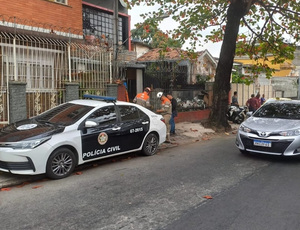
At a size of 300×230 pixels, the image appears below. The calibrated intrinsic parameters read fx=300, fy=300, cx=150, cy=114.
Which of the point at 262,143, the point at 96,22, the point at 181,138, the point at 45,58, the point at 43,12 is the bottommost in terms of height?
the point at 181,138

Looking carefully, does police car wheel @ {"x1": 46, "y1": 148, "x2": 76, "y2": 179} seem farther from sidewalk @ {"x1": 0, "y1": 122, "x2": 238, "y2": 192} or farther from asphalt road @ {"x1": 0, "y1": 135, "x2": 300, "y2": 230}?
sidewalk @ {"x1": 0, "y1": 122, "x2": 238, "y2": 192}

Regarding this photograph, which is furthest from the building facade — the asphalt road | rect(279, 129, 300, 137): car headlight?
rect(279, 129, 300, 137): car headlight

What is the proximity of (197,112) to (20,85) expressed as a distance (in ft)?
28.9

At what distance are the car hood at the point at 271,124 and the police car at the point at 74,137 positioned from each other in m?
2.42

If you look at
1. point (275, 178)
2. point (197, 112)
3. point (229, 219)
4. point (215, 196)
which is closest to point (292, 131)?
point (275, 178)

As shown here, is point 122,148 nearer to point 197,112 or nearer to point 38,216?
point 38,216

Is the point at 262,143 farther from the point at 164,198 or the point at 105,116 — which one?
the point at 105,116

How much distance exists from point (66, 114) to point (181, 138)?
17.0ft

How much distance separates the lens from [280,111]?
8062mm

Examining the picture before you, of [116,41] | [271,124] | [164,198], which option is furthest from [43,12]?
[164,198]

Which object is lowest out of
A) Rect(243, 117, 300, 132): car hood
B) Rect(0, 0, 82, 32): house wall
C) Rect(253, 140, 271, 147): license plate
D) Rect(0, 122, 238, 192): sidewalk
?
Rect(0, 122, 238, 192): sidewalk

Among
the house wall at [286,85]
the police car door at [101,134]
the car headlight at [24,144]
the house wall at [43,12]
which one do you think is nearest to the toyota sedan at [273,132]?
the police car door at [101,134]

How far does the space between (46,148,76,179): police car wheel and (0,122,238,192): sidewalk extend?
1.27 feet

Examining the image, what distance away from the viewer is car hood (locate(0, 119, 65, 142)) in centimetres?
554
